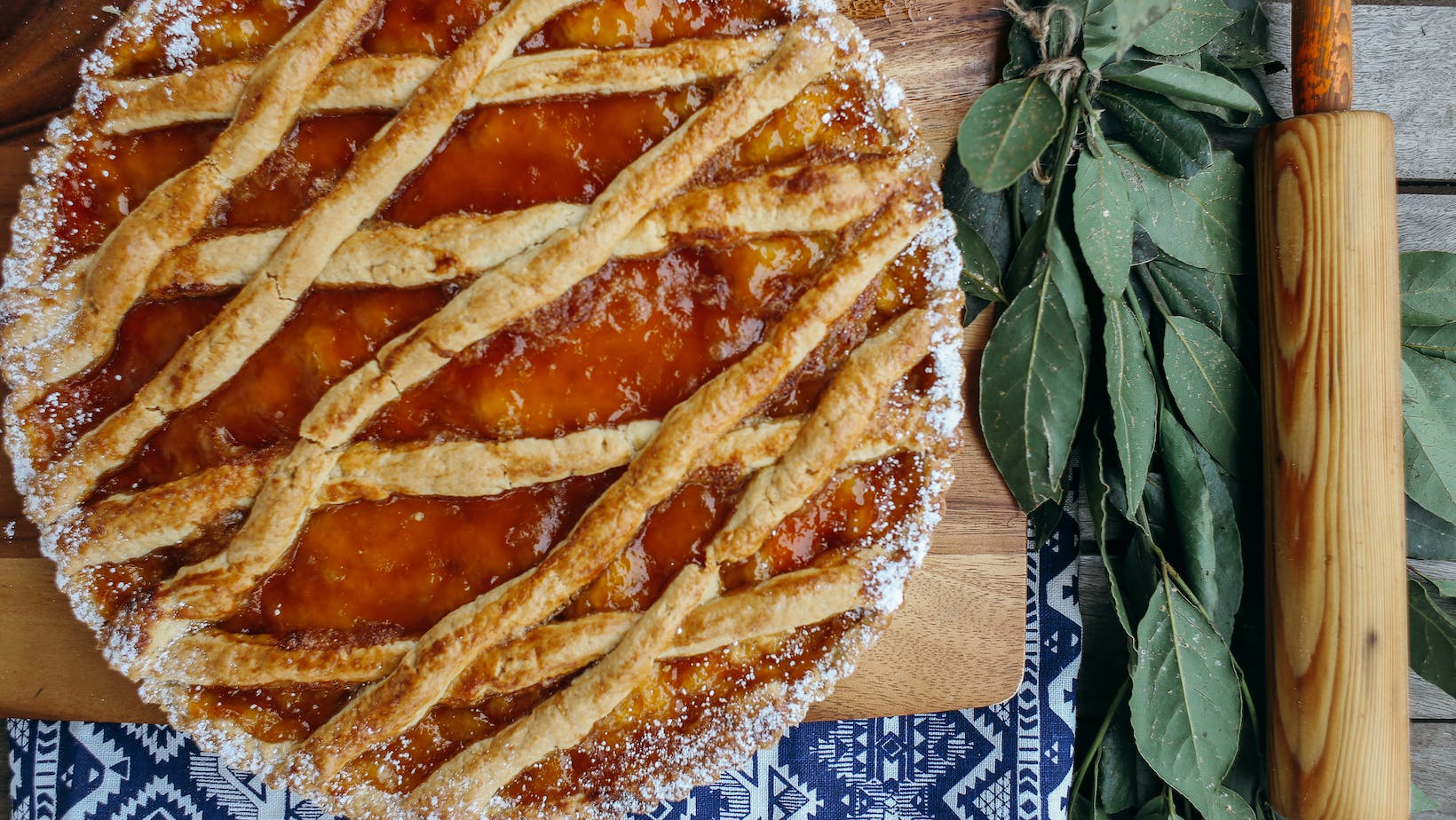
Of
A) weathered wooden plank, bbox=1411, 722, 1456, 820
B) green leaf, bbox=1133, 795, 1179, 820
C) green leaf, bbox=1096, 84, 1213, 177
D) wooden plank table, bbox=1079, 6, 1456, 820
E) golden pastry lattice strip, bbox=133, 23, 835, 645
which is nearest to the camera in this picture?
golden pastry lattice strip, bbox=133, 23, 835, 645

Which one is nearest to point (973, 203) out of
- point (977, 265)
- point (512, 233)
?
point (977, 265)

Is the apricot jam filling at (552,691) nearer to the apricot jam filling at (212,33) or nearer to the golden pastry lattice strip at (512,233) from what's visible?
the golden pastry lattice strip at (512,233)

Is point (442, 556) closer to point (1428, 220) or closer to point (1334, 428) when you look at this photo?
point (1334, 428)

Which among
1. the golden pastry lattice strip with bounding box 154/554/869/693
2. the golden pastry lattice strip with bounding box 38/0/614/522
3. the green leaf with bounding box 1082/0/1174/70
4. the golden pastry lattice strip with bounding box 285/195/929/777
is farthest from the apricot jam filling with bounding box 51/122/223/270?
the green leaf with bounding box 1082/0/1174/70

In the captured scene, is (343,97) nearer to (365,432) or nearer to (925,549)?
(365,432)

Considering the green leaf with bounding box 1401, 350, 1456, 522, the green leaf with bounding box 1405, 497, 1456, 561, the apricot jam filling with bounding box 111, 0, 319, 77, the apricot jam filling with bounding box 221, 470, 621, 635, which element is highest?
the apricot jam filling with bounding box 111, 0, 319, 77

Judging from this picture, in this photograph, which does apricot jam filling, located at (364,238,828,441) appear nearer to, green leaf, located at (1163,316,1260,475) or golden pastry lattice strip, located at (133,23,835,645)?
golden pastry lattice strip, located at (133,23,835,645)
